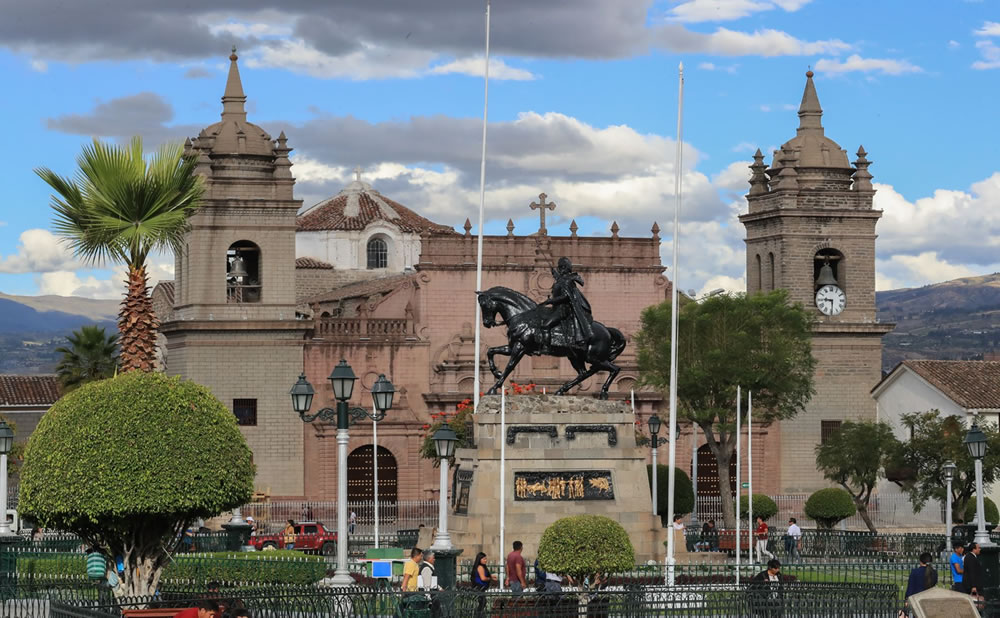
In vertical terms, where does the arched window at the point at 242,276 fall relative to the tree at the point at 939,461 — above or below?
above

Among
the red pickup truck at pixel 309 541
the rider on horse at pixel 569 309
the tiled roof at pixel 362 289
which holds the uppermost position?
the tiled roof at pixel 362 289

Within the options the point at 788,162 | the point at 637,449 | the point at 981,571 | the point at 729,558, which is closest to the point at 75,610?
the point at 981,571

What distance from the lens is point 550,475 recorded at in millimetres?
34281

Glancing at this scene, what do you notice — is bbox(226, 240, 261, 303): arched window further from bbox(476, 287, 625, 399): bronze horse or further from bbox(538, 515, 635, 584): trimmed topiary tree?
bbox(538, 515, 635, 584): trimmed topiary tree

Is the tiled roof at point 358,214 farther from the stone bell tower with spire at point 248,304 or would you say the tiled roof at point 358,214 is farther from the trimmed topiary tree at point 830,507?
the trimmed topiary tree at point 830,507

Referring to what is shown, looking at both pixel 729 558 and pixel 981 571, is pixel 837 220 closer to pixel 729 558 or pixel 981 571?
pixel 729 558

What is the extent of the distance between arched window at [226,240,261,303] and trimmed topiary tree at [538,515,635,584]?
35.3m

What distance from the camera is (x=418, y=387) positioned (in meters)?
63.2

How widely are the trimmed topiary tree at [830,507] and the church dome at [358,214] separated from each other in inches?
1049

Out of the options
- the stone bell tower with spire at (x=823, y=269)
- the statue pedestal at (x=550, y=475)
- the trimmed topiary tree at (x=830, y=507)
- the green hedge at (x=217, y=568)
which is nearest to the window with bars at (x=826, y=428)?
the stone bell tower with spire at (x=823, y=269)

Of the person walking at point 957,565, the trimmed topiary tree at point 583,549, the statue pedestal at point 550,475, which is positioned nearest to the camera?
the trimmed topiary tree at point 583,549

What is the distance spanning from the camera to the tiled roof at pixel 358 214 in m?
79.0

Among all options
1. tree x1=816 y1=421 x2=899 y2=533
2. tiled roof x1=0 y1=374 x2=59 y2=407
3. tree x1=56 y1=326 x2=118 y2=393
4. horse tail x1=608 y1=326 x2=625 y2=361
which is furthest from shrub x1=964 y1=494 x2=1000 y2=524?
tiled roof x1=0 y1=374 x2=59 y2=407

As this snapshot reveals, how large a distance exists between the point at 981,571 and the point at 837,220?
37.3m
